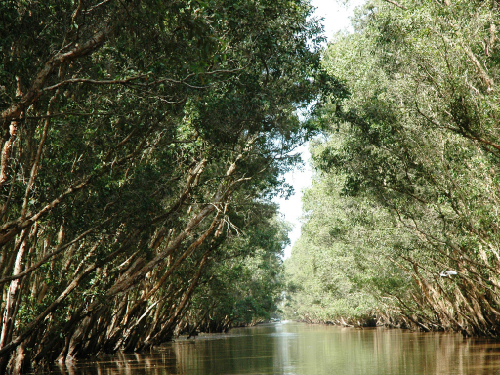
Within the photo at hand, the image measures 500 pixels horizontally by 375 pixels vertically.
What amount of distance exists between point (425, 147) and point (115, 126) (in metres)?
9.05

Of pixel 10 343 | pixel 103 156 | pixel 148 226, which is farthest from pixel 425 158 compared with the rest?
pixel 10 343

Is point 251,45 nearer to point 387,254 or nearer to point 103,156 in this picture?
point 103,156

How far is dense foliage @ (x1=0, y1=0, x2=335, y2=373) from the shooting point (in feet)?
26.5

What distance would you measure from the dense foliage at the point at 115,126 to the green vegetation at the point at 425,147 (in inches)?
103

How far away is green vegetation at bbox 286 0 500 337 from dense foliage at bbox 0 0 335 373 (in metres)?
2.61

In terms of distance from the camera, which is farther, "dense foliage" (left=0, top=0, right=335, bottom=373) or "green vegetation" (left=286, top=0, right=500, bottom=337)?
"green vegetation" (left=286, top=0, right=500, bottom=337)

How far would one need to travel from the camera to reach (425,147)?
52.9 feet

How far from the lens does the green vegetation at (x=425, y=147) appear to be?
13008 millimetres

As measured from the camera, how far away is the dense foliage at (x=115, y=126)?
8.08 metres

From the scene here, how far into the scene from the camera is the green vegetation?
13.0m

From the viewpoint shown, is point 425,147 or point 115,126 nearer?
point 115,126

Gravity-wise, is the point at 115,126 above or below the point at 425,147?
below

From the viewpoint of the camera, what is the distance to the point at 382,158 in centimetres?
1733

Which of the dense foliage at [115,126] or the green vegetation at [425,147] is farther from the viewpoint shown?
the green vegetation at [425,147]
